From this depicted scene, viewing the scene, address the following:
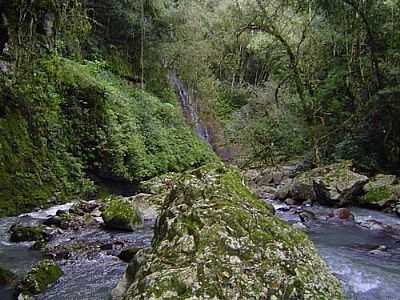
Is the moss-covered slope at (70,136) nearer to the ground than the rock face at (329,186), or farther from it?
farther from it

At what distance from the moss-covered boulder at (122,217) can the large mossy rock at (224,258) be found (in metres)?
4.08

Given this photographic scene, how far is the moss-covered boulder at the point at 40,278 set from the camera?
16.2 ft

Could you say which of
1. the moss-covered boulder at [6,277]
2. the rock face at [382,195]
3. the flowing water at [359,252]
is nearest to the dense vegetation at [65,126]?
the moss-covered boulder at [6,277]

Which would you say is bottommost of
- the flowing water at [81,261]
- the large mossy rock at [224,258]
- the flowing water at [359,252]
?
the flowing water at [359,252]

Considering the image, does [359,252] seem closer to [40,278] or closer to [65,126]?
[40,278]

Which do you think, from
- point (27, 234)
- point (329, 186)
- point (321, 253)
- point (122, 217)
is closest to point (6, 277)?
point (27, 234)

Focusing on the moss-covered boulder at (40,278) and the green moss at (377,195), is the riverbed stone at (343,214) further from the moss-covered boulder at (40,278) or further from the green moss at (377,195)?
the moss-covered boulder at (40,278)

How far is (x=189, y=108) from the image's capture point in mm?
21656

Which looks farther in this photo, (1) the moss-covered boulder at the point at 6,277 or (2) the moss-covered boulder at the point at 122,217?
(2) the moss-covered boulder at the point at 122,217

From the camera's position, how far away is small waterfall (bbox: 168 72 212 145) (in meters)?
21.1

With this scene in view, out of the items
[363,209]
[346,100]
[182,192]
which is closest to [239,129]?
[346,100]

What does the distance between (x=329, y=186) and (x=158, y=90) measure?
1010 cm

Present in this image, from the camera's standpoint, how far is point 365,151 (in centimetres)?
1304

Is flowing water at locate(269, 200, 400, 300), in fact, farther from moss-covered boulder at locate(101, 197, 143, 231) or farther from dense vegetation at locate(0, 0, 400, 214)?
dense vegetation at locate(0, 0, 400, 214)
